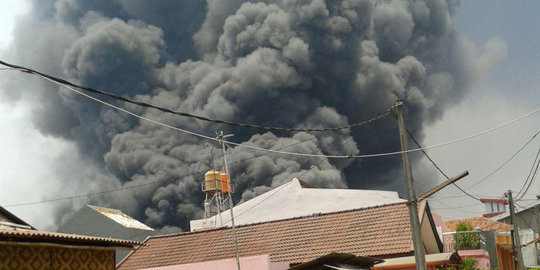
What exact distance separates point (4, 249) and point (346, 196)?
22371mm

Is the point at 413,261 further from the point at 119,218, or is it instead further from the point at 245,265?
the point at 119,218

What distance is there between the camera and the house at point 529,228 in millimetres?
39375

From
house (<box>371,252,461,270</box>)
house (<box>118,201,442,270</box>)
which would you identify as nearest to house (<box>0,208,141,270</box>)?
house (<box>118,201,442,270</box>)

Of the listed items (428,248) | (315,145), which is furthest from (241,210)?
(315,145)

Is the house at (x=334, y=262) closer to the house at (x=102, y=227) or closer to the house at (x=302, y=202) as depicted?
the house at (x=302, y=202)

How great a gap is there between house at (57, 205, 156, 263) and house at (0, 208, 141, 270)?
26.8m

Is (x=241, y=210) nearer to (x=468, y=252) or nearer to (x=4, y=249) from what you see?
(x=468, y=252)

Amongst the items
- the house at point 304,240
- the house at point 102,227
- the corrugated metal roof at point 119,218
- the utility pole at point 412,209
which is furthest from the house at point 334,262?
the corrugated metal roof at point 119,218

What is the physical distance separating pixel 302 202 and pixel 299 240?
303 inches

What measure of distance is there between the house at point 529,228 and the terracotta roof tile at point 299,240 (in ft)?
64.4

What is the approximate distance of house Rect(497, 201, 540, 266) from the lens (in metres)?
39.4

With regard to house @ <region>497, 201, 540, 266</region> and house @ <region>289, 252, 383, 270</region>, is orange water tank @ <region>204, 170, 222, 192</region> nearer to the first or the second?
house @ <region>497, 201, 540, 266</region>

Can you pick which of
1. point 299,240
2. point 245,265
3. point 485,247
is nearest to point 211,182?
point 299,240

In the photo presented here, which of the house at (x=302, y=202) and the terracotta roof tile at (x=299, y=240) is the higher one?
the house at (x=302, y=202)
